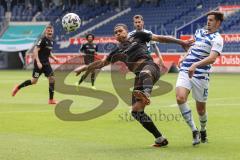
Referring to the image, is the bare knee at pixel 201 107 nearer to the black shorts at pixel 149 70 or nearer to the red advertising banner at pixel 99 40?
the black shorts at pixel 149 70

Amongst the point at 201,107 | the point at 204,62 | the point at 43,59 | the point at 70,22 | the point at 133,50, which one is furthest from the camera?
the point at 43,59

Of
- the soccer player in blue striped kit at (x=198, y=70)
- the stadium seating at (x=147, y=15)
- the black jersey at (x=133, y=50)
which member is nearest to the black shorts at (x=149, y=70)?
the black jersey at (x=133, y=50)

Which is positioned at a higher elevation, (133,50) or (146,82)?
(133,50)

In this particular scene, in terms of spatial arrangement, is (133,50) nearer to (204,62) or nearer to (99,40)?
(204,62)

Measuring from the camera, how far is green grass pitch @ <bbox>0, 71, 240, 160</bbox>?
9.94 metres

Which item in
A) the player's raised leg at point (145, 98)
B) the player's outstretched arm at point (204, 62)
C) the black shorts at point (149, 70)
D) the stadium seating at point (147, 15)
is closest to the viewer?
the player's outstretched arm at point (204, 62)

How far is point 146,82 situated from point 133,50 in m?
0.60

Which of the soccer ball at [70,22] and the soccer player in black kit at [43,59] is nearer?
the soccer ball at [70,22]

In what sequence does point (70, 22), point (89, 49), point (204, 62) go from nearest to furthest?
1. point (204, 62)
2. point (70, 22)
3. point (89, 49)

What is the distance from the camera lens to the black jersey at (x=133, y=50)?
11078 millimetres

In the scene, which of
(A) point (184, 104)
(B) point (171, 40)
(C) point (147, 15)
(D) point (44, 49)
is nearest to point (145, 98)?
(A) point (184, 104)

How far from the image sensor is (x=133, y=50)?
1111 centimetres

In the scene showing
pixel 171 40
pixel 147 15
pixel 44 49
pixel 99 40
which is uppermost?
pixel 171 40

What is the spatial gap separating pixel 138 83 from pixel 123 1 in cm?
4505
